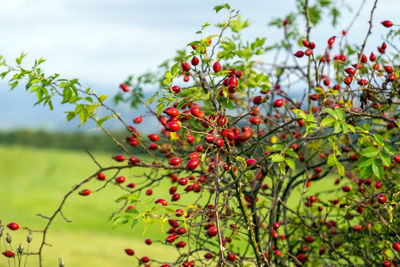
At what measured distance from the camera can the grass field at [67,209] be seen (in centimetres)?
817

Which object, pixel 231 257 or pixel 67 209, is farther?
pixel 67 209

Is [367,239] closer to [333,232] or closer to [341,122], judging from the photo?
[333,232]

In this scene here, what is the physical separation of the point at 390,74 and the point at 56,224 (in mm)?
10671

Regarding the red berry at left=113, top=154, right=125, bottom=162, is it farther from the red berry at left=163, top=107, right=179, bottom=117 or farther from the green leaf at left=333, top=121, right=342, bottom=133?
the green leaf at left=333, top=121, right=342, bottom=133

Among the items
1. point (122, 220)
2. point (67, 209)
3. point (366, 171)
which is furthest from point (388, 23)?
point (67, 209)

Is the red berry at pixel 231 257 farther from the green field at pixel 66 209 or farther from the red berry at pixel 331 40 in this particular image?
the red berry at pixel 331 40

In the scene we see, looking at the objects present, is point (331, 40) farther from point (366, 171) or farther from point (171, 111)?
point (171, 111)

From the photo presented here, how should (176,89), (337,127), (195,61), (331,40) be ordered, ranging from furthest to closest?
1. (331,40)
2. (195,61)
3. (176,89)
4. (337,127)

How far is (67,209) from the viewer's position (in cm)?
1417

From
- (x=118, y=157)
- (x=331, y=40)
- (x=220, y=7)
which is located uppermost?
(x=331, y=40)

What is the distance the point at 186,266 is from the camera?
2268mm

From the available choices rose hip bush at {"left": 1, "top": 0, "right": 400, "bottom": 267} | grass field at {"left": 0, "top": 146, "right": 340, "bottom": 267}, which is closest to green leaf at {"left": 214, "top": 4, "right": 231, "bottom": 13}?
rose hip bush at {"left": 1, "top": 0, "right": 400, "bottom": 267}

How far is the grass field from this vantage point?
817cm

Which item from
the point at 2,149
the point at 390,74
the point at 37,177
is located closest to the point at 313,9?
the point at 390,74
